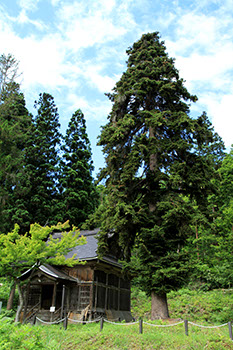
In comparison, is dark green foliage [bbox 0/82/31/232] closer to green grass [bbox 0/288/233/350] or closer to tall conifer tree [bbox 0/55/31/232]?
tall conifer tree [bbox 0/55/31/232]

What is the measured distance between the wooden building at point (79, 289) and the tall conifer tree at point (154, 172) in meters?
3.80

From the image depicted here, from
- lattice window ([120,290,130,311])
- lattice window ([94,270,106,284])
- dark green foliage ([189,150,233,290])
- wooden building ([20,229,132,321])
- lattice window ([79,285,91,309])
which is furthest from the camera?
dark green foliage ([189,150,233,290])

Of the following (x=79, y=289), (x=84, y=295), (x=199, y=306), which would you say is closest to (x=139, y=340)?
(x=84, y=295)

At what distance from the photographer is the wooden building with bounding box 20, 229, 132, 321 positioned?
53.5 ft

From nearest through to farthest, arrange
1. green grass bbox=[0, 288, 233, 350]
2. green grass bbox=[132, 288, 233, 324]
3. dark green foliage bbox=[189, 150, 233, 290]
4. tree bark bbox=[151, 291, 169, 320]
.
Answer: green grass bbox=[0, 288, 233, 350], tree bark bbox=[151, 291, 169, 320], green grass bbox=[132, 288, 233, 324], dark green foliage bbox=[189, 150, 233, 290]

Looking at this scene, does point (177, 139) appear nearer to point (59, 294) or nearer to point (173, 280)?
point (173, 280)

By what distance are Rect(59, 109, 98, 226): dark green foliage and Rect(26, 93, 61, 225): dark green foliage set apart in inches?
43.2

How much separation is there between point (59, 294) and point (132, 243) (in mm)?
7320

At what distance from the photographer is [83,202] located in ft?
103

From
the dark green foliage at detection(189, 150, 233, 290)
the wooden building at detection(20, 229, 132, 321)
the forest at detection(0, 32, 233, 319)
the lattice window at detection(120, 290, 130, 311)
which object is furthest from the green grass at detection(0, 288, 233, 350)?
the dark green foliage at detection(189, 150, 233, 290)

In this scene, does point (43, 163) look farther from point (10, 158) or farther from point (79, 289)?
point (79, 289)

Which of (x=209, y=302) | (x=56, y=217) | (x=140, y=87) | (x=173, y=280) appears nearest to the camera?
(x=173, y=280)

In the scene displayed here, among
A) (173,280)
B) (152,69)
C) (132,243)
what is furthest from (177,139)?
(173,280)

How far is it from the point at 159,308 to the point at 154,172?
19.3ft
